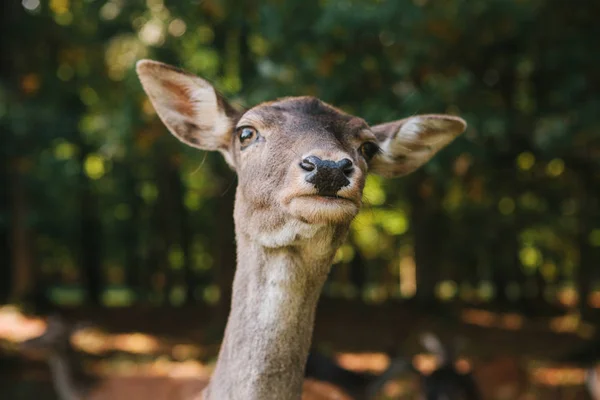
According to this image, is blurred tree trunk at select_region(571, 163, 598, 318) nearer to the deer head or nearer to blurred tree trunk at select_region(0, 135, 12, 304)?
the deer head

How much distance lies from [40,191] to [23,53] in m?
4.37

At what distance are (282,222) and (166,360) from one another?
32.2 ft

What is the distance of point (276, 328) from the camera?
2.96 m

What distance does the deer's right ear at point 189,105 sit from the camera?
3.43 meters

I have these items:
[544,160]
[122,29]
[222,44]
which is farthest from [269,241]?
[122,29]

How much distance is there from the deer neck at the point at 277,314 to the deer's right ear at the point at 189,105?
2.43ft

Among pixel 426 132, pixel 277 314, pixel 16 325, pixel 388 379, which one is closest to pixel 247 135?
pixel 277 314

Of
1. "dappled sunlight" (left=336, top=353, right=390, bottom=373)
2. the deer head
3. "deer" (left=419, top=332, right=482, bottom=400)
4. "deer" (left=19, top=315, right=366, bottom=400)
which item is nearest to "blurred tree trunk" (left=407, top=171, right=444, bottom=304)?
"dappled sunlight" (left=336, top=353, right=390, bottom=373)

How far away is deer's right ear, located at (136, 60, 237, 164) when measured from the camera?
11.2 ft

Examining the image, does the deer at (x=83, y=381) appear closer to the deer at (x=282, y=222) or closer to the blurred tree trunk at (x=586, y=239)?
the deer at (x=282, y=222)

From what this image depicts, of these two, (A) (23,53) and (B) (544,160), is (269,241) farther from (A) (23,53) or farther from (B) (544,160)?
(A) (23,53)

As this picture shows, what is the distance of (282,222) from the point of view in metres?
2.87

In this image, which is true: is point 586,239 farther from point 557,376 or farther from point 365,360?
point 365,360

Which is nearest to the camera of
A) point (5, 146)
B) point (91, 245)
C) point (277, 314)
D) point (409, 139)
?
point (277, 314)
